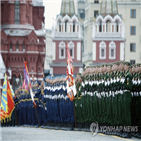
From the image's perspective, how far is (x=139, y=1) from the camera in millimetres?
94250

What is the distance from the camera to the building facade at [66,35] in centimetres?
8300

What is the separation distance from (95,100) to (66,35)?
64.2 metres

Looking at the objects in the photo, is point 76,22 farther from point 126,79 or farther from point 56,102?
point 126,79

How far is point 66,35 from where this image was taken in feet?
273

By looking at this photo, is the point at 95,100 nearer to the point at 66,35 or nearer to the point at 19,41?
the point at 19,41

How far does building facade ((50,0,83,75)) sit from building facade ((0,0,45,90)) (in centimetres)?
511

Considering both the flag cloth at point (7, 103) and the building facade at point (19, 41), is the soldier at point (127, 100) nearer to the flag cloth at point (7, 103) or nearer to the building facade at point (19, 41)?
the flag cloth at point (7, 103)

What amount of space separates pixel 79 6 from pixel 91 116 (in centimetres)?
9452

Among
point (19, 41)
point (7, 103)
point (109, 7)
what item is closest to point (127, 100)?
point (7, 103)

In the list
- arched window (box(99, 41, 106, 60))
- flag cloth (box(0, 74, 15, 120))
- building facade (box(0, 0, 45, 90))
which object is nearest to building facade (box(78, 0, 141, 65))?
arched window (box(99, 41, 106, 60))

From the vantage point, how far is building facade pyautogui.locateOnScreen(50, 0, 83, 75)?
83000 mm

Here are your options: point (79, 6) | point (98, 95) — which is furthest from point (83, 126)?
point (79, 6)

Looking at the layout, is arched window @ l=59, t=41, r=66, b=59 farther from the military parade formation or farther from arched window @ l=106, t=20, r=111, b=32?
the military parade formation

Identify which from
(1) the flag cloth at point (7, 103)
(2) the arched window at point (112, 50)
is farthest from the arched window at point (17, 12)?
(1) the flag cloth at point (7, 103)
